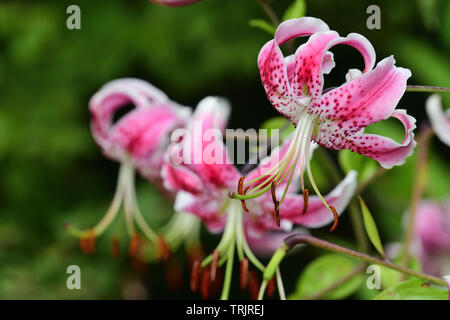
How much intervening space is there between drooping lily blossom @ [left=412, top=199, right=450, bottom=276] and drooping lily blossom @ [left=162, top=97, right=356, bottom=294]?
20.6 inches

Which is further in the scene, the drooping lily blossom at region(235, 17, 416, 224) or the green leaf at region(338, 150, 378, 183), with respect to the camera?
the green leaf at region(338, 150, 378, 183)

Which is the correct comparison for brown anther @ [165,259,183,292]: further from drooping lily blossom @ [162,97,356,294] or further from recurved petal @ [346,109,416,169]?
recurved petal @ [346,109,416,169]

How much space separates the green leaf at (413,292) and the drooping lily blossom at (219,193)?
0.33 feet

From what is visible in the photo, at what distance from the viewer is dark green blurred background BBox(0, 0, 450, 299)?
5.26 feet

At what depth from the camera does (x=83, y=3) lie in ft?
5.39

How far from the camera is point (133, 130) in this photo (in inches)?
34.2

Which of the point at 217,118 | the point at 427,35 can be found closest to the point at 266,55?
→ the point at 217,118

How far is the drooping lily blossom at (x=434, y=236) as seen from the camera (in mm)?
1178

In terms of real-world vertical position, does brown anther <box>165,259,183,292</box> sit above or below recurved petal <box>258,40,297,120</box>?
below

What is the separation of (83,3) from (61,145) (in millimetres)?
379

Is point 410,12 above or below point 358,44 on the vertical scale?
above

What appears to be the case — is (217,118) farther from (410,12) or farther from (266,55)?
(410,12)

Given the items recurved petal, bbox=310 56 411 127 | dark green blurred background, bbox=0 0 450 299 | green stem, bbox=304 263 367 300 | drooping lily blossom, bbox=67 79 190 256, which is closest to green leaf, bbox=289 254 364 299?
green stem, bbox=304 263 367 300

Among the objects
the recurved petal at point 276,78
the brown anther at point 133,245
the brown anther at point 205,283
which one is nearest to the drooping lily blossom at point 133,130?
the brown anther at point 133,245
